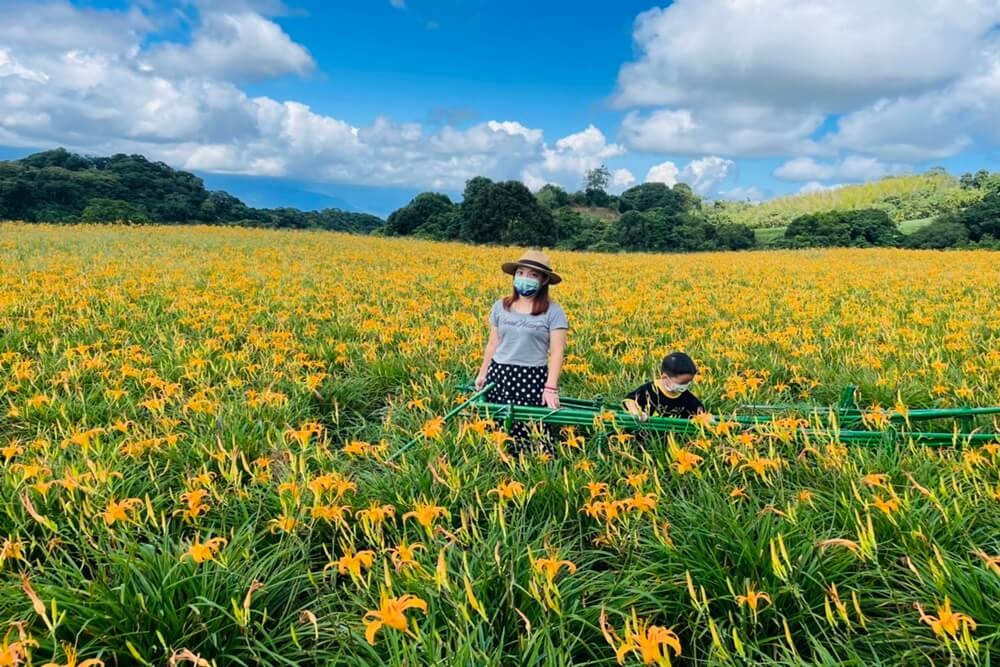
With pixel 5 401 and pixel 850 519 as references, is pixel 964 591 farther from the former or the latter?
pixel 5 401

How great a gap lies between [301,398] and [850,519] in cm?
339

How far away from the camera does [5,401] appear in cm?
396

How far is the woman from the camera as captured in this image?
3740 millimetres

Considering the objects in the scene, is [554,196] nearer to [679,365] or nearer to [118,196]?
[118,196]

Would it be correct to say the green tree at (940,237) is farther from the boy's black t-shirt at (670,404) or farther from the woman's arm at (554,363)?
the woman's arm at (554,363)

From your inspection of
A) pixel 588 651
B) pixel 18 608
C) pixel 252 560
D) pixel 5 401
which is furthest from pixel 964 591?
pixel 5 401

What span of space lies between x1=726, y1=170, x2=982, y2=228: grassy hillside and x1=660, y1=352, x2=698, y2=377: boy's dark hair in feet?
230

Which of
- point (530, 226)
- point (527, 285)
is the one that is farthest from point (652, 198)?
point (527, 285)

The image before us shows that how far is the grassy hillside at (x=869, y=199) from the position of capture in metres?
66.0

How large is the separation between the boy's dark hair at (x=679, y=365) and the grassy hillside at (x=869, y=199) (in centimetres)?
7003

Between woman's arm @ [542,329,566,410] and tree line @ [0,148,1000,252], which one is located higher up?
tree line @ [0,148,1000,252]

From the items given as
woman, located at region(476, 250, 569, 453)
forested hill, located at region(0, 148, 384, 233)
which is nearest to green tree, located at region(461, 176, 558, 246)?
forested hill, located at region(0, 148, 384, 233)

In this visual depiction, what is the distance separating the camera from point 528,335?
3.79 metres

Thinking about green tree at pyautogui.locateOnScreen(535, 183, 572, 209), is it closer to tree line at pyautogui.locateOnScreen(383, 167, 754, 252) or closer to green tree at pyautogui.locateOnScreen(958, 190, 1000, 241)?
tree line at pyautogui.locateOnScreen(383, 167, 754, 252)
